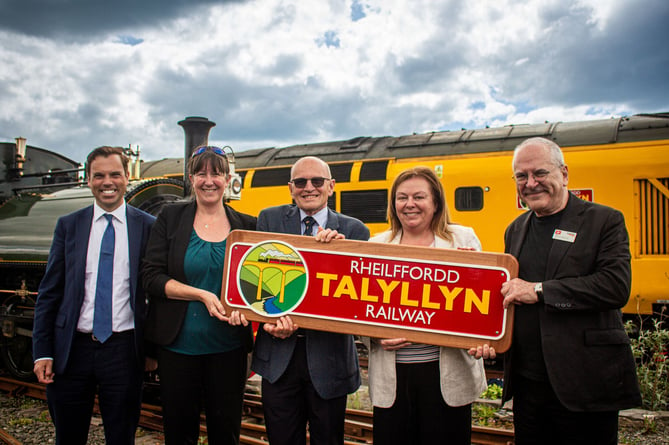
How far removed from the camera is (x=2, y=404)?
556 cm

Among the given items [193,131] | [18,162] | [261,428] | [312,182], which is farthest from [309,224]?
[18,162]

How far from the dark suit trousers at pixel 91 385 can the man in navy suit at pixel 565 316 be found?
2.08 metres

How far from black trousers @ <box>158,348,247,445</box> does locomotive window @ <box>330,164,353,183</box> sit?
18.4 feet

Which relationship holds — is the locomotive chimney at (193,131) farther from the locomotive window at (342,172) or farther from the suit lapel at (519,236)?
the suit lapel at (519,236)

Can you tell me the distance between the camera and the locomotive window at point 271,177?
341 inches

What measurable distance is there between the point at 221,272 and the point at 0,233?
214 inches

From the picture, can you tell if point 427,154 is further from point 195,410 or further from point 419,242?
point 195,410

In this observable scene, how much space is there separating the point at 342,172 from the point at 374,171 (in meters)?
0.59

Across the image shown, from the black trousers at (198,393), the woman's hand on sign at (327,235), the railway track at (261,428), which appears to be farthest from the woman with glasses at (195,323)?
the railway track at (261,428)

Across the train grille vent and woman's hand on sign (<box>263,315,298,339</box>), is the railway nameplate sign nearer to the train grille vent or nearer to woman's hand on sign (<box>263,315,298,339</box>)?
woman's hand on sign (<box>263,315,298,339</box>)

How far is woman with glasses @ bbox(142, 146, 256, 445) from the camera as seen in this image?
8.30ft

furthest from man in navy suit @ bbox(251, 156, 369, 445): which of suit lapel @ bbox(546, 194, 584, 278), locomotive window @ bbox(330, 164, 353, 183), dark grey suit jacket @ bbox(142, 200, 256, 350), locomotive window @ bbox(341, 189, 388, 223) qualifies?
locomotive window @ bbox(330, 164, 353, 183)

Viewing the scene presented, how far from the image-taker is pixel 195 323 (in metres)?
2.55

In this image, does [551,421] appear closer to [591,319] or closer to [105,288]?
[591,319]
